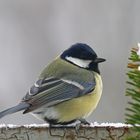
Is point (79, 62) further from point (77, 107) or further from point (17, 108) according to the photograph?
point (17, 108)

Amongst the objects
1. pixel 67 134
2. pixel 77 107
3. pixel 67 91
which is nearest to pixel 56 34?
pixel 67 91

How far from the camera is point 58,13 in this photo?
19.6ft

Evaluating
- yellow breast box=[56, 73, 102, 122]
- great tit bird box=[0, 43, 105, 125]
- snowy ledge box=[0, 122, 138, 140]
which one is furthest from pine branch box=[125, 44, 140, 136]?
yellow breast box=[56, 73, 102, 122]

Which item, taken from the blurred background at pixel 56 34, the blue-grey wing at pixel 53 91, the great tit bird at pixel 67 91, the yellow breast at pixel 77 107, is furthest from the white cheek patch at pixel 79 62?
the blurred background at pixel 56 34

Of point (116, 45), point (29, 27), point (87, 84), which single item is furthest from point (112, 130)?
point (29, 27)

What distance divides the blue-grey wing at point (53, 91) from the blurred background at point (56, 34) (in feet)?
7.89

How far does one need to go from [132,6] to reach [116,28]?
281mm

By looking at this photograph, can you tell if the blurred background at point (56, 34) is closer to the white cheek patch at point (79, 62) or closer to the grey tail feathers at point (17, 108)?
the white cheek patch at point (79, 62)

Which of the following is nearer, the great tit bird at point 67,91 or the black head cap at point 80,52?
the great tit bird at point 67,91

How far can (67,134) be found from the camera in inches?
59.9

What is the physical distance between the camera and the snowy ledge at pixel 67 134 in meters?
1.45

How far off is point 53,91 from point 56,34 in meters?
3.51

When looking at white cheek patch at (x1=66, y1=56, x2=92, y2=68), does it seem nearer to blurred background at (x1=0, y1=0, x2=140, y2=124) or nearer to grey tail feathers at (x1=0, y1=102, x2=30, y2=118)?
grey tail feathers at (x1=0, y1=102, x2=30, y2=118)

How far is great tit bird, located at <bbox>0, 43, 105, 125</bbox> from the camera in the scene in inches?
89.1
